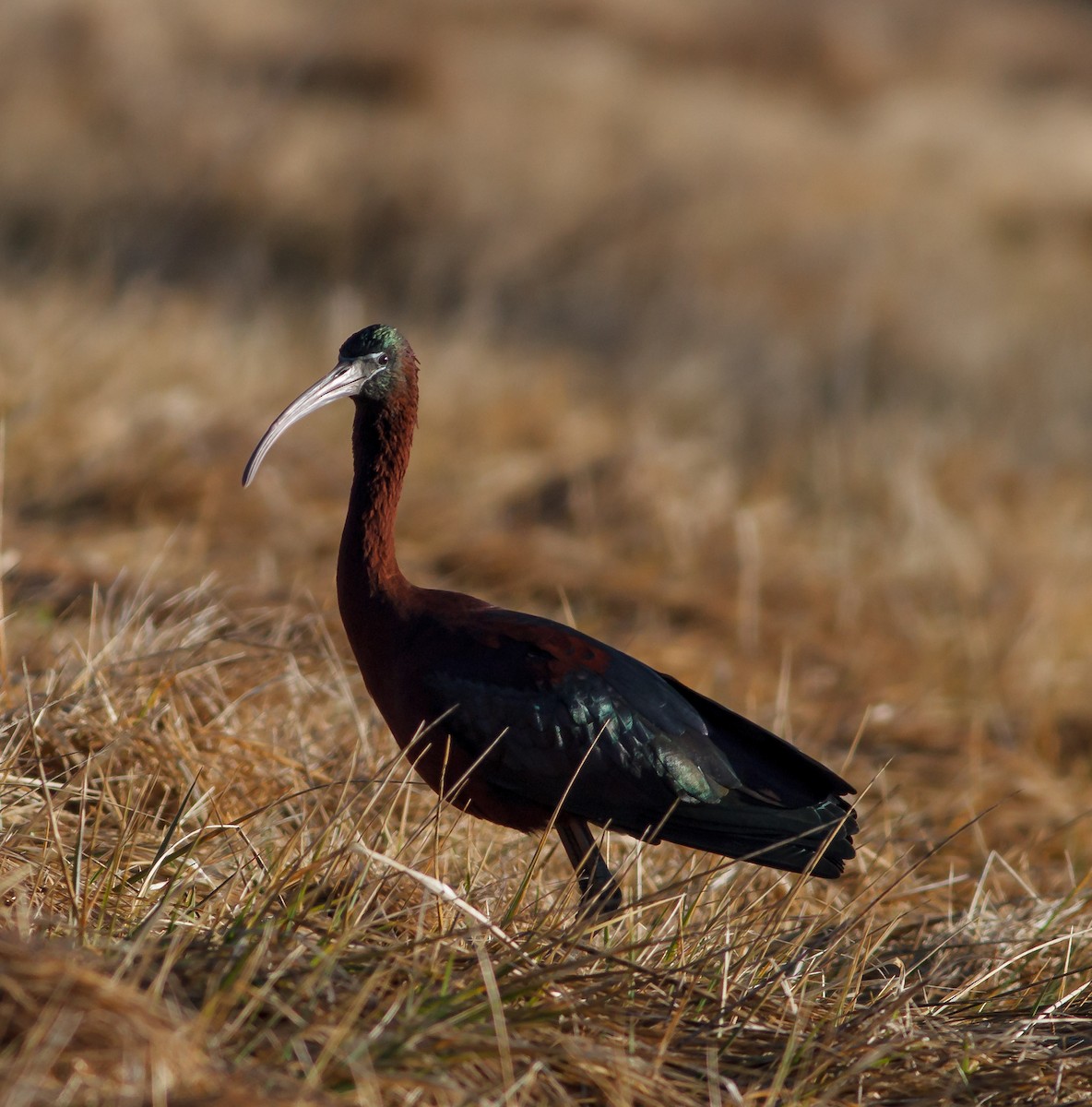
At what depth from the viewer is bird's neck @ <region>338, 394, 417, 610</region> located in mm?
2854

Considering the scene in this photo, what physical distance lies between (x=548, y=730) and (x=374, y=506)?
0.55 meters

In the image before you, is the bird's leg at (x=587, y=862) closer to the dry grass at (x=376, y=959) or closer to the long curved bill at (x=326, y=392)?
the dry grass at (x=376, y=959)

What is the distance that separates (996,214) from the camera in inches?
558

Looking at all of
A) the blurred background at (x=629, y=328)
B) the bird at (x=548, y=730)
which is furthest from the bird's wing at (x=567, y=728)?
the blurred background at (x=629, y=328)

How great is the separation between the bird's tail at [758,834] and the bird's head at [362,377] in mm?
977

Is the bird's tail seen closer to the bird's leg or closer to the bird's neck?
the bird's leg

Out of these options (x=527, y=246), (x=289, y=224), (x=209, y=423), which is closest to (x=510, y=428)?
(x=209, y=423)

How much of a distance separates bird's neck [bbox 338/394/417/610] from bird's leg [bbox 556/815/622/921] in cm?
55

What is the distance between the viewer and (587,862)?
111 inches

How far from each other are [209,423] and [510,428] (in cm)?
200

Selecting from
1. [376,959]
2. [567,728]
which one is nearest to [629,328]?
[567,728]

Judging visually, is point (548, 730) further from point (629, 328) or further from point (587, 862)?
point (629, 328)

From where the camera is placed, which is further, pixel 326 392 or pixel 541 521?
pixel 541 521

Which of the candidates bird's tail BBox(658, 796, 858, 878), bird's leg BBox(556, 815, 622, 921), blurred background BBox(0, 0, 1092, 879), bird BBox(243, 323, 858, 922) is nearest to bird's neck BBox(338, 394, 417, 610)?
bird BBox(243, 323, 858, 922)
